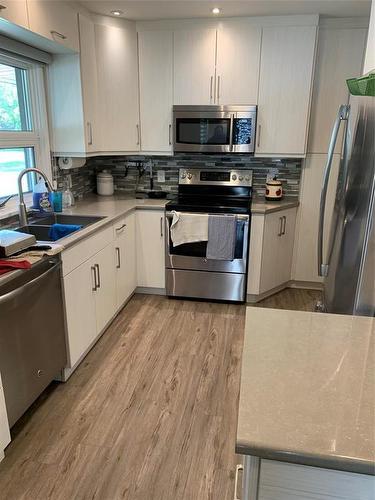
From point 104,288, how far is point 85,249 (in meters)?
0.46

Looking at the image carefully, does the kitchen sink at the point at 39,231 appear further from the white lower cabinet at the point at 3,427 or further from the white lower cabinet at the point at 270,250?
the white lower cabinet at the point at 270,250

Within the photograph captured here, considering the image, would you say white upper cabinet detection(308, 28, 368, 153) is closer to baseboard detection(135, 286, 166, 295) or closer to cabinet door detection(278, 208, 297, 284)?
cabinet door detection(278, 208, 297, 284)

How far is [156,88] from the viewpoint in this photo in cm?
324

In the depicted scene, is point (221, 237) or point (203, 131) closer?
point (221, 237)

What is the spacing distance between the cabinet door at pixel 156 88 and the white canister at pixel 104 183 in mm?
518

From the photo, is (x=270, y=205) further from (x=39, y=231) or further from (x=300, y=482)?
(x=300, y=482)

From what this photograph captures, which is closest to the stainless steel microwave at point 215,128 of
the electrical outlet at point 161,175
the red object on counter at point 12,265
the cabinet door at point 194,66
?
the cabinet door at point 194,66

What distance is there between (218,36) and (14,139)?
180 cm

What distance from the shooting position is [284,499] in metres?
0.75

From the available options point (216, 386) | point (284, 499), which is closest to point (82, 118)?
point (216, 386)

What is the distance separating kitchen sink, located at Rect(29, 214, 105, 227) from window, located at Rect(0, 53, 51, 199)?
0.30 m

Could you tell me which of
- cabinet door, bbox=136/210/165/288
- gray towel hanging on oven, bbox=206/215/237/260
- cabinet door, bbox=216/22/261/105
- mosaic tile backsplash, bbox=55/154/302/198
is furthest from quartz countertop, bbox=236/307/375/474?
mosaic tile backsplash, bbox=55/154/302/198

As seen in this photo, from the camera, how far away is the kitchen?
96 centimetres

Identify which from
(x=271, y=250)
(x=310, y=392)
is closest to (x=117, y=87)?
(x=271, y=250)
